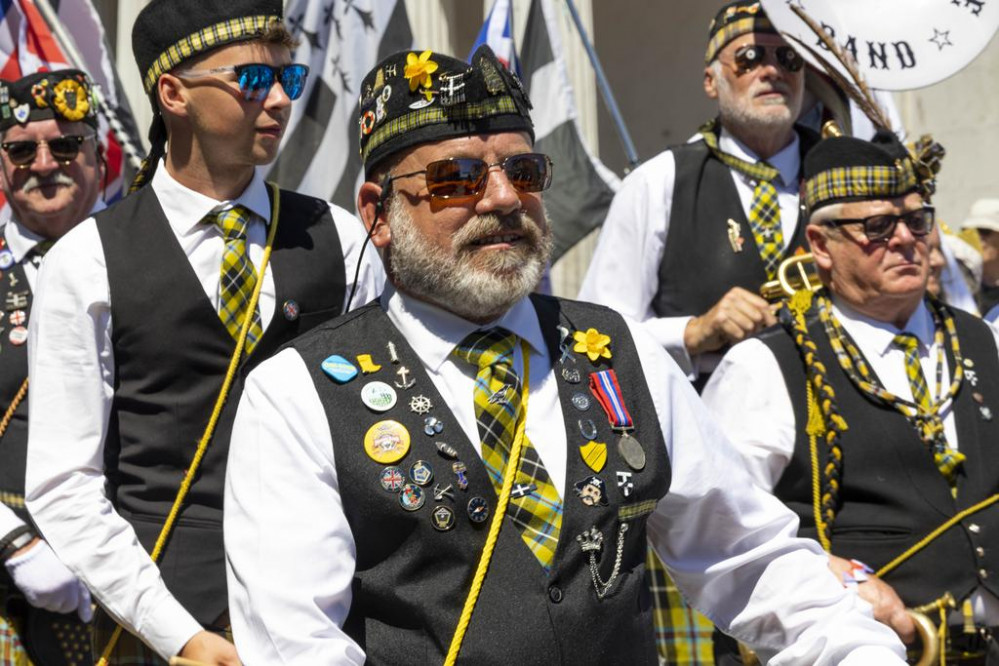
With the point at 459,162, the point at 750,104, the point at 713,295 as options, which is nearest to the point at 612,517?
the point at 459,162

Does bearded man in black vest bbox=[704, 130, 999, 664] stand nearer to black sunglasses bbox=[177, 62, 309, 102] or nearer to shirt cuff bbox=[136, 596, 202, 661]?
black sunglasses bbox=[177, 62, 309, 102]

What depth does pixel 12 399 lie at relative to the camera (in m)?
4.82

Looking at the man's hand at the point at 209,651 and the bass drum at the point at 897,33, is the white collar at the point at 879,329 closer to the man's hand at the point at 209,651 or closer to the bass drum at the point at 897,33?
the bass drum at the point at 897,33

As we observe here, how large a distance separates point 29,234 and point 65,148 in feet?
0.97

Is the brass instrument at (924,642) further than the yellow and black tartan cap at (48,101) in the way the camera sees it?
No

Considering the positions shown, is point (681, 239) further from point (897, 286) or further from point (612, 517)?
point (612, 517)

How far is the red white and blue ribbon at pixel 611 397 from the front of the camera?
2.95 m

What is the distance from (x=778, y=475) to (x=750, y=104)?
160 centimetres

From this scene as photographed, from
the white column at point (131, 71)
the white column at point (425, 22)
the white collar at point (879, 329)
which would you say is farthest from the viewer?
the white column at point (425, 22)

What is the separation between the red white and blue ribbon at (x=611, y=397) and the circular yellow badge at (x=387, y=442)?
0.39 metres

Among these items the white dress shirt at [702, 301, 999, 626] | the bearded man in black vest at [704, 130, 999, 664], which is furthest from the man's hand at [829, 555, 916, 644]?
the white dress shirt at [702, 301, 999, 626]

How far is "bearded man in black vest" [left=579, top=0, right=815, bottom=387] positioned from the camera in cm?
522

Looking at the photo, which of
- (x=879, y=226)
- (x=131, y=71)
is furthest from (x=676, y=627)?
(x=131, y=71)

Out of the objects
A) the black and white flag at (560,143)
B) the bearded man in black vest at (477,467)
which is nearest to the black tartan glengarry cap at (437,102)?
the bearded man in black vest at (477,467)
